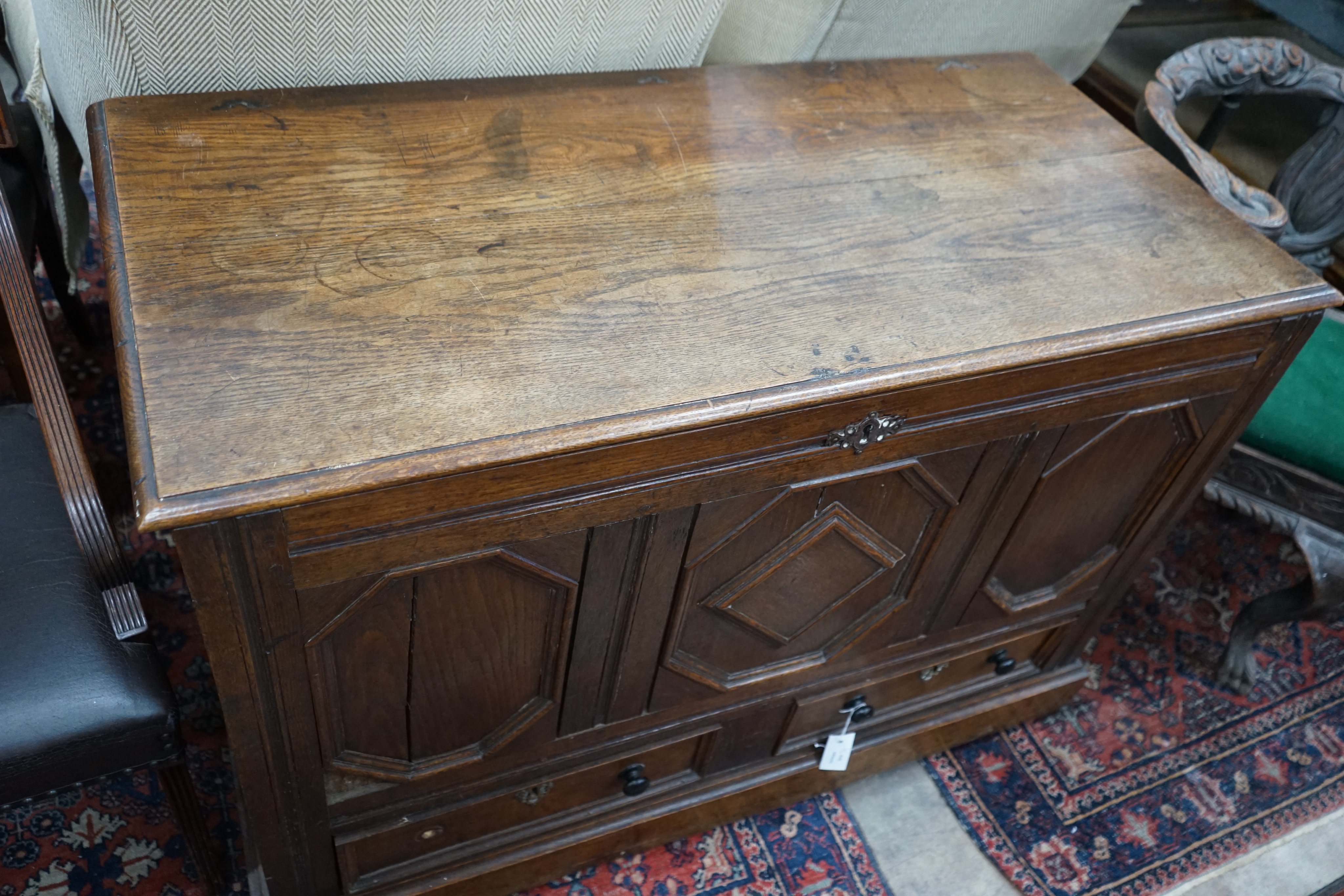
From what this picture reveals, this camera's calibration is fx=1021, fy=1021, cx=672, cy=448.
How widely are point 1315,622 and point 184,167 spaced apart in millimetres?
1860

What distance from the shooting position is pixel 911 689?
1336mm

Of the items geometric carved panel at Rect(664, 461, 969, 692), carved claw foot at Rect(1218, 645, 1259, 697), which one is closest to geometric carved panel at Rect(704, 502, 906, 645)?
geometric carved panel at Rect(664, 461, 969, 692)

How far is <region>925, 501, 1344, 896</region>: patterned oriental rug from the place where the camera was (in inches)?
55.7

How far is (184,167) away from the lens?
2.81 feet

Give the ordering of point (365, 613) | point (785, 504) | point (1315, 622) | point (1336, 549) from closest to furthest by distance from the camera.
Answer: point (365, 613) < point (785, 504) < point (1336, 549) < point (1315, 622)

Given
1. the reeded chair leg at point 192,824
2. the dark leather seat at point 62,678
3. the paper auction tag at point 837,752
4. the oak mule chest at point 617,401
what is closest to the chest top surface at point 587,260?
the oak mule chest at point 617,401

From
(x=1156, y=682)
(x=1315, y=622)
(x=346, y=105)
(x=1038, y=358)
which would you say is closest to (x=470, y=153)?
(x=346, y=105)

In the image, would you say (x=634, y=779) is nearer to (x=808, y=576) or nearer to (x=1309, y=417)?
(x=808, y=576)

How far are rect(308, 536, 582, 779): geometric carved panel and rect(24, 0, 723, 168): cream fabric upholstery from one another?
1.68 ft

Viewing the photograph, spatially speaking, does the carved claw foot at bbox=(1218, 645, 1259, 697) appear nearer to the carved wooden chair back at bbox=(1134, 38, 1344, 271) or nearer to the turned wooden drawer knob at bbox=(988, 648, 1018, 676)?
the turned wooden drawer knob at bbox=(988, 648, 1018, 676)

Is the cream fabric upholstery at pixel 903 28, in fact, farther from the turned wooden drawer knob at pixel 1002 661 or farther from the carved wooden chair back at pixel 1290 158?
the turned wooden drawer knob at pixel 1002 661

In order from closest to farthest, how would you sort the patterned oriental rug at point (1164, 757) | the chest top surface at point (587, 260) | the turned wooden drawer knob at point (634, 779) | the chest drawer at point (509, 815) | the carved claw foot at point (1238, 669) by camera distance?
the chest top surface at point (587, 260), the chest drawer at point (509, 815), the turned wooden drawer knob at point (634, 779), the patterned oriental rug at point (1164, 757), the carved claw foot at point (1238, 669)

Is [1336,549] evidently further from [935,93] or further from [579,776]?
[579,776]

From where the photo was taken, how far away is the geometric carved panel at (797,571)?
93cm
